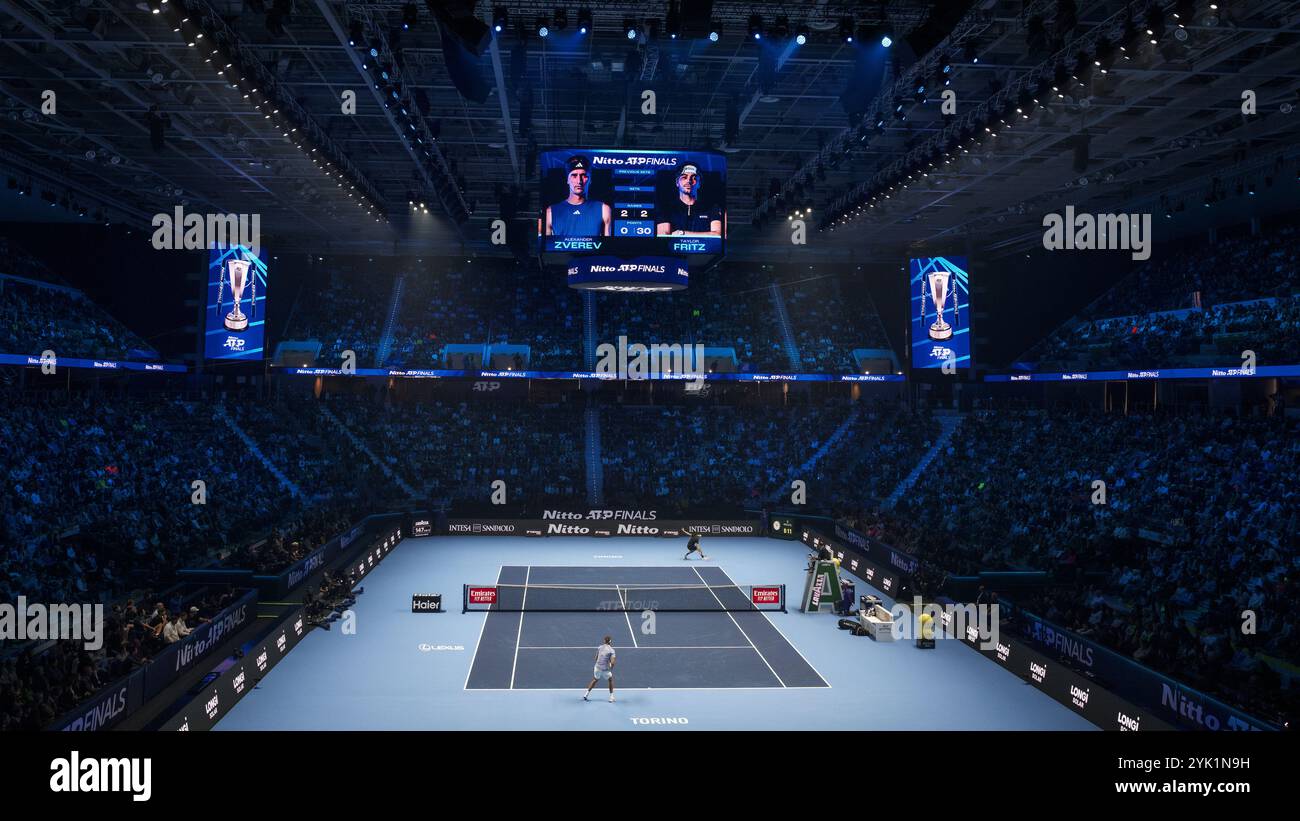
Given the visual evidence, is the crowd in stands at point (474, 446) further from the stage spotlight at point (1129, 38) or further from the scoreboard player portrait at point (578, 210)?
the stage spotlight at point (1129, 38)

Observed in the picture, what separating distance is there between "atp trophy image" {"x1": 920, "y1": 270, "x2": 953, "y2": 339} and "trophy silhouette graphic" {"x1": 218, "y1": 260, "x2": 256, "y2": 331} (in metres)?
28.5

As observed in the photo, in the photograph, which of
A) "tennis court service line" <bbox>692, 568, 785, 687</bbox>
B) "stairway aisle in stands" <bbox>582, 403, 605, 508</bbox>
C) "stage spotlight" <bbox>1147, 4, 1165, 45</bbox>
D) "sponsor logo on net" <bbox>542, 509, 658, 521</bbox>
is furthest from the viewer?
"stairway aisle in stands" <bbox>582, 403, 605, 508</bbox>

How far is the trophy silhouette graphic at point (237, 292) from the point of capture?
35.7m

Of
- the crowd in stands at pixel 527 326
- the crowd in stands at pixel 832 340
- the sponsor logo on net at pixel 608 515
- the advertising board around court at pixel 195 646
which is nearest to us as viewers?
the advertising board around court at pixel 195 646

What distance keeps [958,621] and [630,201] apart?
12872 mm

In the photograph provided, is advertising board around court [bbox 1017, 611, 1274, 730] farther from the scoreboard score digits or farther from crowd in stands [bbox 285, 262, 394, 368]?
crowd in stands [bbox 285, 262, 394, 368]

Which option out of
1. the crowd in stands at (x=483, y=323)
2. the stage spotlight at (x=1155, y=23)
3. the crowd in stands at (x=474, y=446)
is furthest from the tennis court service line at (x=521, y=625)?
the crowd in stands at (x=483, y=323)

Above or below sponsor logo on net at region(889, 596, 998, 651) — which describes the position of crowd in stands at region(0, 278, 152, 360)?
above

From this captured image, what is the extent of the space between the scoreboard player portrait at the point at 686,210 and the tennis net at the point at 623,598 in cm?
987

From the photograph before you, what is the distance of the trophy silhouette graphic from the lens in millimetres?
35656

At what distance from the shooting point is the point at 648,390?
48.7 metres

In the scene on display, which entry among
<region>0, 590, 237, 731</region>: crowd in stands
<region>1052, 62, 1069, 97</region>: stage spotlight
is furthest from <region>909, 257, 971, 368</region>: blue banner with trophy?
<region>0, 590, 237, 731</region>: crowd in stands
